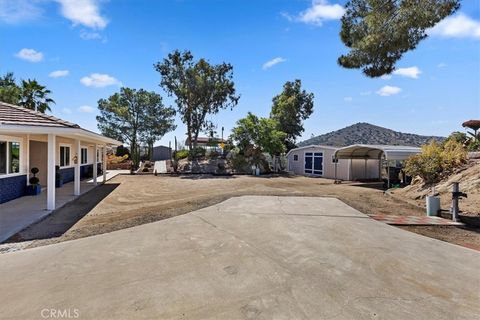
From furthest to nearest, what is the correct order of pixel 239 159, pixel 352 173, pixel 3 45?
pixel 239 159
pixel 352 173
pixel 3 45

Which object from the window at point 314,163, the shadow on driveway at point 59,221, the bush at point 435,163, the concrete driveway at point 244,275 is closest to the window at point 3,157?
the shadow on driveway at point 59,221

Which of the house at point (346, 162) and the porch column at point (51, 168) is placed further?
the house at point (346, 162)

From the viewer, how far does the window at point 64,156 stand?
14.6 m

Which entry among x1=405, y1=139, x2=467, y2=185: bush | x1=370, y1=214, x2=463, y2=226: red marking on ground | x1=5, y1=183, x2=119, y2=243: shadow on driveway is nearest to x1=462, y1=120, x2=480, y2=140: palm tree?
x1=405, y1=139, x2=467, y2=185: bush

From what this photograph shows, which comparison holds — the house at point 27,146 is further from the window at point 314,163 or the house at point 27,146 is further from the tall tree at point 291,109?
the tall tree at point 291,109

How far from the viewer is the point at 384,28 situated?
8023 mm

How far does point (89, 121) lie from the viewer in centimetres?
2998

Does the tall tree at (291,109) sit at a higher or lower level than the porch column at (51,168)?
higher

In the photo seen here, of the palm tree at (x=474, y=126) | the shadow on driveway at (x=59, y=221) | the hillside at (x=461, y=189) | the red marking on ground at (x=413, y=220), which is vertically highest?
the palm tree at (x=474, y=126)

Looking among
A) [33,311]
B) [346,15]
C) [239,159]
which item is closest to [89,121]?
[239,159]

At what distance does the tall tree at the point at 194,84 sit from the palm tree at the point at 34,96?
28.8ft

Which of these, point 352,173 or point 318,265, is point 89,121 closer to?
point 352,173

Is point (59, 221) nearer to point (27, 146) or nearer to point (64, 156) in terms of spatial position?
point (27, 146)

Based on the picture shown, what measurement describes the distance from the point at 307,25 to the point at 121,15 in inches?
252
